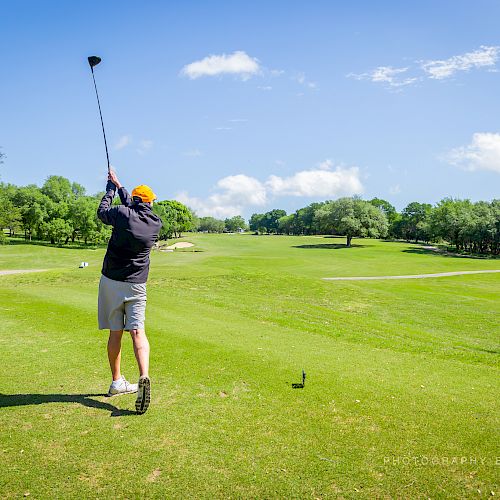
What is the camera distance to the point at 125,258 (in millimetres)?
6133

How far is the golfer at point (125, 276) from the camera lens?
19.9 ft

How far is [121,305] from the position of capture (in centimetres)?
614

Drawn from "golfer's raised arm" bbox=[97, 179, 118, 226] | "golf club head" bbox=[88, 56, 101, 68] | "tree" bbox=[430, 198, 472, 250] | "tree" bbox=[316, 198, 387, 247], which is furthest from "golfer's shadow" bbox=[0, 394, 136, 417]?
"tree" bbox=[316, 198, 387, 247]

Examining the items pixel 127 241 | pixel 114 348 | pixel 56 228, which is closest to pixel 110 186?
pixel 127 241

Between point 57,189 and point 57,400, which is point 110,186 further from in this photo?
point 57,189

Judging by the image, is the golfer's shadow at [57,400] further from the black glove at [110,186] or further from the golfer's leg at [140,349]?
the black glove at [110,186]

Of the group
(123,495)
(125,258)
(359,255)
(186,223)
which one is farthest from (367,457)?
(186,223)

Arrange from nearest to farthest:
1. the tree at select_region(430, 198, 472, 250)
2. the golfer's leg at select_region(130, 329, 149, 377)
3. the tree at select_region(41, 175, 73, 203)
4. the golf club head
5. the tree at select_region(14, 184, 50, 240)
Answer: the golfer's leg at select_region(130, 329, 149, 377) < the golf club head < the tree at select_region(14, 184, 50, 240) < the tree at select_region(430, 198, 472, 250) < the tree at select_region(41, 175, 73, 203)

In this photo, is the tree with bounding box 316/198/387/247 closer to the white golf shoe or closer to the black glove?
the black glove

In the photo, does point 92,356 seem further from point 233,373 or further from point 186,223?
point 186,223

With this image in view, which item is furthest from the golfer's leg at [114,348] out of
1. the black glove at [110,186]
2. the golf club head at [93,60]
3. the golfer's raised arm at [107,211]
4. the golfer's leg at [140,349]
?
the golf club head at [93,60]

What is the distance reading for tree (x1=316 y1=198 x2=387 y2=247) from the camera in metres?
99.7

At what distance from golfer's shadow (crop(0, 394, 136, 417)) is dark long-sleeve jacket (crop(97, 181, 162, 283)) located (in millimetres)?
1745

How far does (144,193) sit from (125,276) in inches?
51.4
